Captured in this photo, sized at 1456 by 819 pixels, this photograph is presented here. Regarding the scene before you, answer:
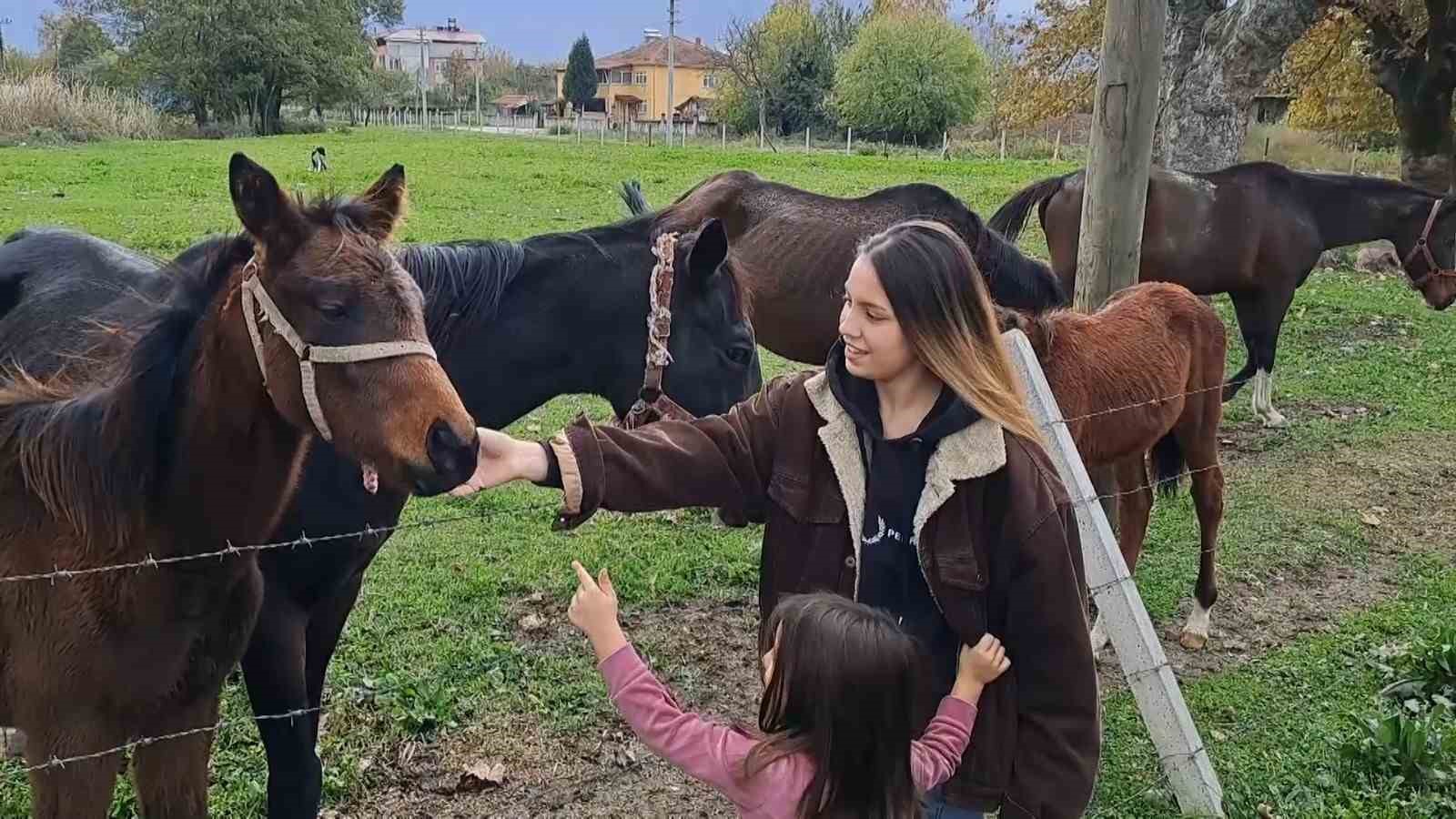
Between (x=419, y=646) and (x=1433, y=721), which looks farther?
(x=419, y=646)

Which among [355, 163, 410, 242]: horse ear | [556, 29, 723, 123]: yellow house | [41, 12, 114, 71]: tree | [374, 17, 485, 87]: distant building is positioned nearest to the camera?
[355, 163, 410, 242]: horse ear

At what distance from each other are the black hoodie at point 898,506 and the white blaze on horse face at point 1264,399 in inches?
268

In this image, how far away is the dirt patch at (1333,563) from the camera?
4.74 metres

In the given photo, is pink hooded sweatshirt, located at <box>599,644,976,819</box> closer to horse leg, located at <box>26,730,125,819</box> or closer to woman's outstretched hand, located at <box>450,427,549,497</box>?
woman's outstretched hand, located at <box>450,427,549,497</box>

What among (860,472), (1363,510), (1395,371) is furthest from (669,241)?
(1395,371)

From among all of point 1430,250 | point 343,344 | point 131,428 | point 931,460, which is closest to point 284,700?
point 131,428

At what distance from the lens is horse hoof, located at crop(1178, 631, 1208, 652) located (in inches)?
185

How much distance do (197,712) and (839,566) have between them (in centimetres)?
152

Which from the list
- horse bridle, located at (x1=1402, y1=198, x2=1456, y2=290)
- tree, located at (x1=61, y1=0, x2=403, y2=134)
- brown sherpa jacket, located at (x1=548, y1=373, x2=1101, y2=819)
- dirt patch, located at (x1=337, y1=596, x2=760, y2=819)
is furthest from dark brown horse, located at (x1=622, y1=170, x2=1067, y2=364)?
tree, located at (x1=61, y1=0, x2=403, y2=134)

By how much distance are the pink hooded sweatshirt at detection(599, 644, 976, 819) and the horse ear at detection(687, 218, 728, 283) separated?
1592 millimetres

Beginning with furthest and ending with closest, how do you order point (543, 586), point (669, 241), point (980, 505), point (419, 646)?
point (543, 586) < point (419, 646) < point (669, 241) < point (980, 505)

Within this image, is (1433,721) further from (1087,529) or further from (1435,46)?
(1435,46)

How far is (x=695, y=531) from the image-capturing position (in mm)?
5812

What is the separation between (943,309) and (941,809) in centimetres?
108
